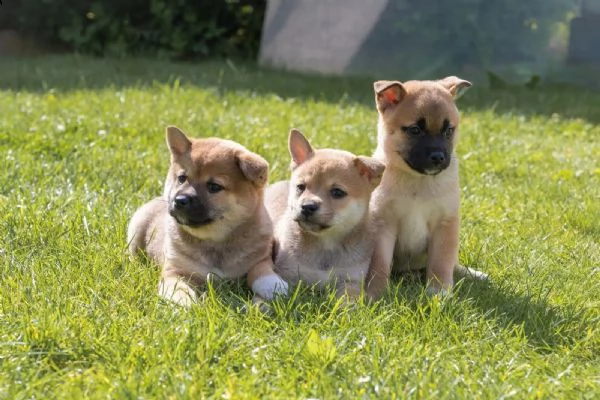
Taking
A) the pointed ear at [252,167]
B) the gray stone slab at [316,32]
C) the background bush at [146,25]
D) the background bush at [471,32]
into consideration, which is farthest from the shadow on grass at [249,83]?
the pointed ear at [252,167]

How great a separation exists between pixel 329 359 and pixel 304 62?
9.62 meters

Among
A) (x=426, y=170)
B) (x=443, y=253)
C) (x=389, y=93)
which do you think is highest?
(x=389, y=93)

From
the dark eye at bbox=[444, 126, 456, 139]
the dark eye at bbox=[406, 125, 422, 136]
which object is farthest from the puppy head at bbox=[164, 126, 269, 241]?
the dark eye at bbox=[444, 126, 456, 139]

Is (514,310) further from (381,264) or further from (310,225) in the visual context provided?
(310,225)

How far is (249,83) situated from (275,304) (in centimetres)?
686

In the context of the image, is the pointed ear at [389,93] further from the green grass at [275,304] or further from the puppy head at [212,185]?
the green grass at [275,304]

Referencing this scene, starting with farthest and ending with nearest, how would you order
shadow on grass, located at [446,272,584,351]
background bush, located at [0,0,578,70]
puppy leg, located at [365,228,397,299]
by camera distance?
background bush, located at [0,0,578,70] < puppy leg, located at [365,228,397,299] < shadow on grass, located at [446,272,584,351]

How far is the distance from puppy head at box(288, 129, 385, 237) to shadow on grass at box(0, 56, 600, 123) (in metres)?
4.91

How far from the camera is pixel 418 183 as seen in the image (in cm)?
429

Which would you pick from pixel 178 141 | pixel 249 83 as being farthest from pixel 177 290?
pixel 249 83

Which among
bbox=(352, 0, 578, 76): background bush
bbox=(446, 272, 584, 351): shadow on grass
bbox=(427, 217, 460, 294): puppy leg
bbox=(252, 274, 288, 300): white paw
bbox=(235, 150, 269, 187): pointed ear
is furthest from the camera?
bbox=(352, 0, 578, 76): background bush

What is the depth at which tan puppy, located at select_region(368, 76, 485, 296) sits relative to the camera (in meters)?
4.18

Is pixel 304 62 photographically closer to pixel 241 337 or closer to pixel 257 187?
pixel 257 187

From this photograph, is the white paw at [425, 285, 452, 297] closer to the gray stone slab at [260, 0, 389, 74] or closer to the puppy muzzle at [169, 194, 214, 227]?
the puppy muzzle at [169, 194, 214, 227]
